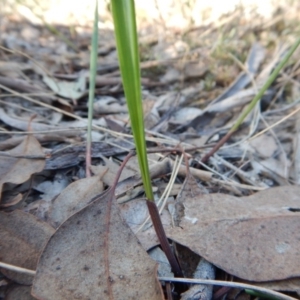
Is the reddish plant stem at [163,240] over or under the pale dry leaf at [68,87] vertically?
under

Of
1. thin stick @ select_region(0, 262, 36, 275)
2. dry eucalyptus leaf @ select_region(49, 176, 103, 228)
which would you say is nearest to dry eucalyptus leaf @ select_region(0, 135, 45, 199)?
dry eucalyptus leaf @ select_region(49, 176, 103, 228)

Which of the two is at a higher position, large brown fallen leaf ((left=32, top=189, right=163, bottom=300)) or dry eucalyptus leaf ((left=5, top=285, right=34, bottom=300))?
large brown fallen leaf ((left=32, top=189, right=163, bottom=300))

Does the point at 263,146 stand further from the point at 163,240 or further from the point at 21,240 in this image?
the point at 21,240

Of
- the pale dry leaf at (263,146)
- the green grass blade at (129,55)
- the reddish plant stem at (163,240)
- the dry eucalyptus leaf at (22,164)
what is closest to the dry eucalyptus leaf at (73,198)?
the dry eucalyptus leaf at (22,164)

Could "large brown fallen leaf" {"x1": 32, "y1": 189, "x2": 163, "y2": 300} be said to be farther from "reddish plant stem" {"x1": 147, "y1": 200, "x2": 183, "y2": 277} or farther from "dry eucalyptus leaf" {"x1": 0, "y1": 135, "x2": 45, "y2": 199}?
"dry eucalyptus leaf" {"x1": 0, "y1": 135, "x2": 45, "y2": 199}

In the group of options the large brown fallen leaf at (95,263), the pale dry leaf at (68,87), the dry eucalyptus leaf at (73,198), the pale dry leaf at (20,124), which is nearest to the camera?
the large brown fallen leaf at (95,263)

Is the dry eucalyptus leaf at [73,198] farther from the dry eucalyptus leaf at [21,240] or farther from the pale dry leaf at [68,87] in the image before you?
the pale dry leaf at [68,87]

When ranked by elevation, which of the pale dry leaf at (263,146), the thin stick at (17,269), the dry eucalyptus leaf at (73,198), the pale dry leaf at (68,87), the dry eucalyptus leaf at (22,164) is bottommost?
the pale dry leaf at (263,146)

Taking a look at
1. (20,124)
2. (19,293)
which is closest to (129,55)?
(19,293)

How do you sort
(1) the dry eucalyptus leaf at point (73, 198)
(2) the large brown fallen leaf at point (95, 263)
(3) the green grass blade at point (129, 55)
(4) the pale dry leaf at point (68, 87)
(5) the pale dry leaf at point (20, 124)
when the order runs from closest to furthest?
1. (3) the green grass blade at point (129, 55)
2. (2) the large brown fallen leaf at point (95, 263)
3. (1) the dry eucalyptus leaf at point (73, 198)
4. (5) the pale dry leaf at point (20, 124)
5. (4) the pale dry leaf at point (68, 87)
